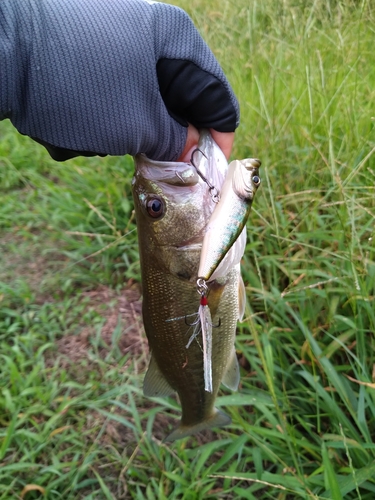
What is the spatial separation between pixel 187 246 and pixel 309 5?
218 cm

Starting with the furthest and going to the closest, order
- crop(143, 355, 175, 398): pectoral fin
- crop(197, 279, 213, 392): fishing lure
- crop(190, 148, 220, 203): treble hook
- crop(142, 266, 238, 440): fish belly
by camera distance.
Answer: crop(143, 355, 175, 398): pectoral fin < crop(142, 266, 238, 440): fish belly < crop(190, 148, 220, 203): treble hook < crop(197, 279, 213, 392): fishing lure

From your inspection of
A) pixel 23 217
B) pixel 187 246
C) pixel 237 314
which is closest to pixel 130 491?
pixel 237 314

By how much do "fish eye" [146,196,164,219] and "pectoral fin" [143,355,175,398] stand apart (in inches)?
26.3

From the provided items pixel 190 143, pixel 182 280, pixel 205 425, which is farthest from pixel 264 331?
pixel 190 143

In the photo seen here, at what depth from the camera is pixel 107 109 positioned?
1238 mm

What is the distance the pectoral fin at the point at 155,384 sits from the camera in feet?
5.75

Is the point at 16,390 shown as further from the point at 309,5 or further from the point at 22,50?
the point at 309,5

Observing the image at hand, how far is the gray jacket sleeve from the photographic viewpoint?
116 cm

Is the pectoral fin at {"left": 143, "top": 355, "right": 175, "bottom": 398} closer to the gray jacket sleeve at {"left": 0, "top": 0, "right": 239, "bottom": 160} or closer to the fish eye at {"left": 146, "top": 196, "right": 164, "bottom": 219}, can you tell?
the fish eye at {"left": 146, "top": 196, "right": 164, "bottom": 219}

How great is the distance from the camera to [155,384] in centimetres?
178

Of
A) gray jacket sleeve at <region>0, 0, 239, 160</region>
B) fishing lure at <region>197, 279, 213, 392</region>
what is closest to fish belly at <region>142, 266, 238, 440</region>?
fishing lure at <region>197, 279, 213, 392</region>

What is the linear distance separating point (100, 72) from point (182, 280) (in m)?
0.73

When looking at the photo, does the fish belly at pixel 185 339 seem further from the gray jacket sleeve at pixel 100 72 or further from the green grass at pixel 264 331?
the gray jacket sleeve at pixel 100 72

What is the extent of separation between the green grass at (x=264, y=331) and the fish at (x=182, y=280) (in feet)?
0.56
